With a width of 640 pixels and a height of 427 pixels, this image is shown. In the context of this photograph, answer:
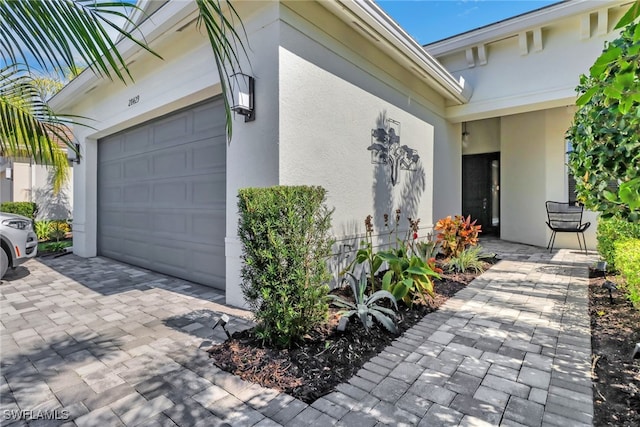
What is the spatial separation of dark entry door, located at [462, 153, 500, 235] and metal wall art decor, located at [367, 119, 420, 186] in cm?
539

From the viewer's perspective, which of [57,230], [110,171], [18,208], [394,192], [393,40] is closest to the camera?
[393,40]

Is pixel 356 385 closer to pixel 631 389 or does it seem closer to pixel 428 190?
pixel 631 389

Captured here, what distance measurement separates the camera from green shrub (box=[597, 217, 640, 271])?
4.45 m

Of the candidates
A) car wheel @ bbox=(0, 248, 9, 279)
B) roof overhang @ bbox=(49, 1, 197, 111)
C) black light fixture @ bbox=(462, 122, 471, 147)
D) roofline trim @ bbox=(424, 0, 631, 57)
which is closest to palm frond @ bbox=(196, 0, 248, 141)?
roof overhang @ bbox=(49, 1, 197, 111)

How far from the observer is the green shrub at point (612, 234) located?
4.45m

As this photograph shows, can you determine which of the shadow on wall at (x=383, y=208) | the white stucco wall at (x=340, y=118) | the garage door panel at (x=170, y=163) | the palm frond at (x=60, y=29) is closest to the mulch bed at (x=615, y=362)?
the shadow on wall at (x=383, y=208)

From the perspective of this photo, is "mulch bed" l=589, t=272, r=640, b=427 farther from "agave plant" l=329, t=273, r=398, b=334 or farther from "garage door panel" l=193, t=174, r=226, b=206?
"garage door panel" l=193, t=174, r=226, b=206

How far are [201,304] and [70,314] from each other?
4.73 feet

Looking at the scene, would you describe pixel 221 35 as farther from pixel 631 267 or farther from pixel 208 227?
pixel 631 267

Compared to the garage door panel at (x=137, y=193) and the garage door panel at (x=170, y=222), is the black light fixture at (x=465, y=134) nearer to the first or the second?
the garage door panel at (x=170, y=222)

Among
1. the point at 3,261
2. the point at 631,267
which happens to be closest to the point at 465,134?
the point at 631,267

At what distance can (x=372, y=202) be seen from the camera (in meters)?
5.09

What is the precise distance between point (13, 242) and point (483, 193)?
1178 centimetres

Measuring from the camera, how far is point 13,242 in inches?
210
